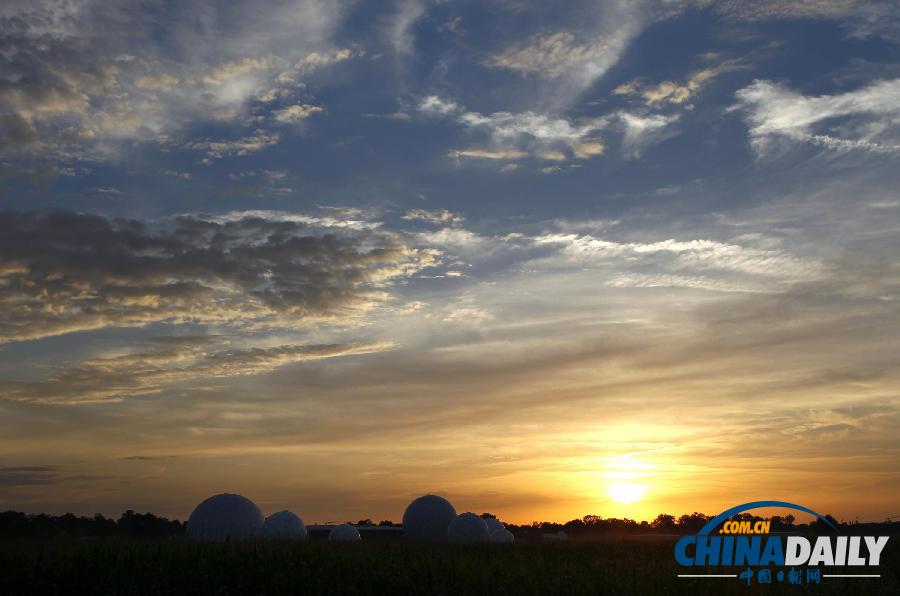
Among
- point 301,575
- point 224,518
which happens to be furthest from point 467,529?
point 301,575

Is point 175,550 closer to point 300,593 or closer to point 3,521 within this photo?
point 300,593

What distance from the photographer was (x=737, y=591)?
28.9 meters

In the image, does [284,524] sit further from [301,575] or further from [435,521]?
[301,575]

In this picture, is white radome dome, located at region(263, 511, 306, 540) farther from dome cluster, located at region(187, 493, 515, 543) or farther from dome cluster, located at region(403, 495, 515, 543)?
dome cluster, located at region(403, 495, 515, 543)

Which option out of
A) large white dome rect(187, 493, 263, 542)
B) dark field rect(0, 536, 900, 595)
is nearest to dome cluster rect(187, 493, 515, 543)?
large white dome rect(187, 493, 263, 542)

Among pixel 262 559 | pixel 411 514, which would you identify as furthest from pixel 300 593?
pixel 411 514

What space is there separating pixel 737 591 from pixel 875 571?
1385 cm

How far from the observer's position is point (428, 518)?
72812 mm

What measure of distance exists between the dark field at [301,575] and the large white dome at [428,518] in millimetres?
38365

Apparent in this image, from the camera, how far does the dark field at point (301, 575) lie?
2870 centimetres

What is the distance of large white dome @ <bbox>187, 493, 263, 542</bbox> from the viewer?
56.3 meters

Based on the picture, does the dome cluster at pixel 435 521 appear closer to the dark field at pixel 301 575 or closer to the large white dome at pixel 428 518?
the large white dome at pixel 428 518

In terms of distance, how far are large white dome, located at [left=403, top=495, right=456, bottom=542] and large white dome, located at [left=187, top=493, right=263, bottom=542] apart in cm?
1828

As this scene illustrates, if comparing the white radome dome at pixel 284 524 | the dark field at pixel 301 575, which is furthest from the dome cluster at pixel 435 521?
the dark field at pixel 301 575
